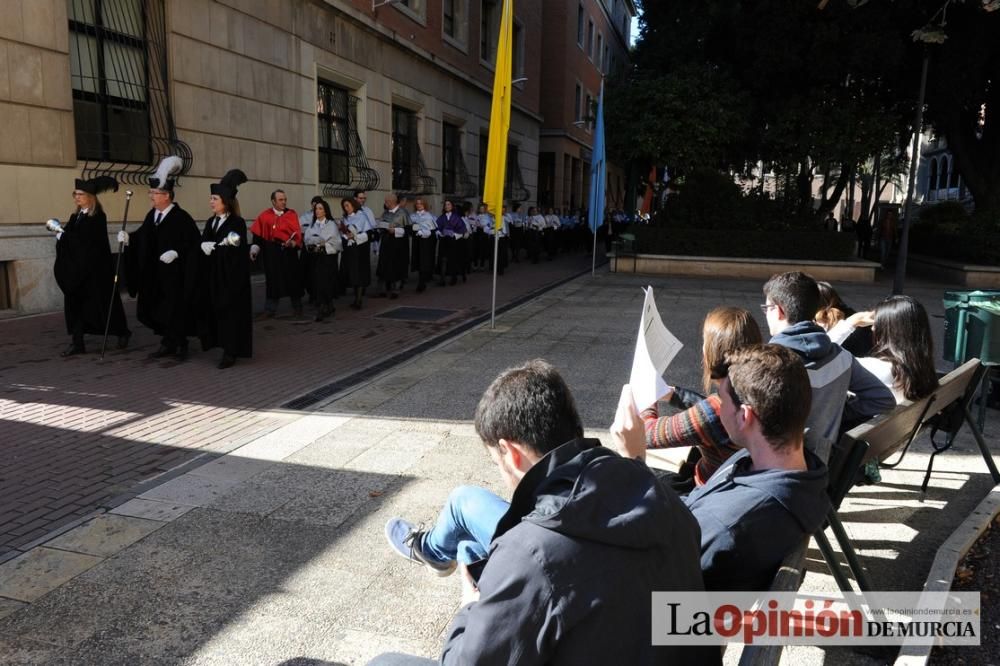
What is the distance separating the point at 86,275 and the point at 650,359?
7.18 m

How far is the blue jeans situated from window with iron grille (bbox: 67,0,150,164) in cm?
1037

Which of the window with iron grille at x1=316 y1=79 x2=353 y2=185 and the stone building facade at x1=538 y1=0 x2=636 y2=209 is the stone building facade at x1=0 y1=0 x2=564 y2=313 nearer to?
the window with iron grille at x1=316 y1=79 x2=353 y2=185

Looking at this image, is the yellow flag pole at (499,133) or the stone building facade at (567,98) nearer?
the yellow flag pole at (499,133)

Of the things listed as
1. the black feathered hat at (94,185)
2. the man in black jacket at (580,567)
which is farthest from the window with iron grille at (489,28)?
the man in black jacket at (580,567)

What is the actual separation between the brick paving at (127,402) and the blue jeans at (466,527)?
7.88 ft

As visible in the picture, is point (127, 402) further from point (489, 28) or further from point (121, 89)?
point (489, 28)

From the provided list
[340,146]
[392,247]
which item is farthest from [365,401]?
[340,146]

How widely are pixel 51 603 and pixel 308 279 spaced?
8.68m

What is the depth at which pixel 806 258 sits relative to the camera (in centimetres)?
1984

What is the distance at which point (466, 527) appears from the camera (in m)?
2.71

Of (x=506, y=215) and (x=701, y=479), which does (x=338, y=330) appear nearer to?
(x=701, y=479)

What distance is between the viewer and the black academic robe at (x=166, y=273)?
26.5 feet

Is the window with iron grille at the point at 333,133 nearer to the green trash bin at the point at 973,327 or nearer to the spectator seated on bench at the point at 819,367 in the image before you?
the green trash bin at the point at 973,327

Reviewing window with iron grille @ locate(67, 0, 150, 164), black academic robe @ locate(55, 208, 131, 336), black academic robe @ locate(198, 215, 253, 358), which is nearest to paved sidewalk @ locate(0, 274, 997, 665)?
black academic robe @ locate(198, 215, 253, 358)
